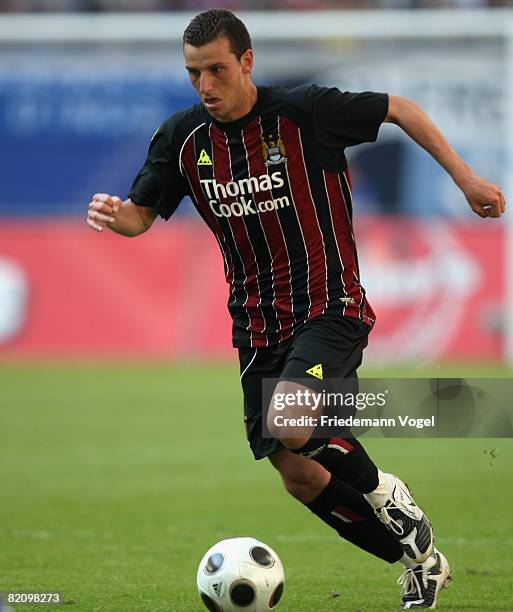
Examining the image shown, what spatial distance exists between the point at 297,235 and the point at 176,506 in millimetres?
3389

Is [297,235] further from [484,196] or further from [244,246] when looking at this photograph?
[484,196]

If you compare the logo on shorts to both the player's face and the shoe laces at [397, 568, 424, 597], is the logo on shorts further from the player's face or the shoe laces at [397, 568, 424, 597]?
the player's face

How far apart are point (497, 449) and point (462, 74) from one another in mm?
14083

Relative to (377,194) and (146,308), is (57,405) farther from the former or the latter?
(377,194)

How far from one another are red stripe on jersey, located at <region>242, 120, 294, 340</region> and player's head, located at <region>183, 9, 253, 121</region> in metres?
0.17

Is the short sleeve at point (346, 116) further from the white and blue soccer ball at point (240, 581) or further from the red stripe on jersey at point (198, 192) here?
the white and blue soccer ball at point (240, 581)

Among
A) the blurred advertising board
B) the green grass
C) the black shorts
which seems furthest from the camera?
the blurred advertising board

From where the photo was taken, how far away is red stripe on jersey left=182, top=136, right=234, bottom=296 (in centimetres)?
559

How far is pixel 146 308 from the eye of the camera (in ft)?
58.0

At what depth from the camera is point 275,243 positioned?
216 inches

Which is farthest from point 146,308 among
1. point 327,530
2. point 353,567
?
point 353,567

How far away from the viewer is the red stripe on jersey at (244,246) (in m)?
5.51

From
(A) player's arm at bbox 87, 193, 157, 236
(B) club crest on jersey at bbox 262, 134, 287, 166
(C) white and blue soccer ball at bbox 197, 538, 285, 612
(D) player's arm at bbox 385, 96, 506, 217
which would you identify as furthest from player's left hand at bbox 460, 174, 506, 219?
(C) white and blue soccer ball at bbox 197, 538, 285, 612

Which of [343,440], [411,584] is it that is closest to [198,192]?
[343,440]
